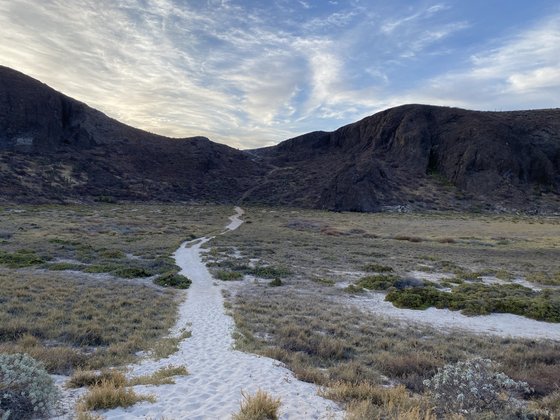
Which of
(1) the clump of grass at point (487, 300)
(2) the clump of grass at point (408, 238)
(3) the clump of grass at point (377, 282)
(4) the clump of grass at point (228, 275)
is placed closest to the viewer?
(1) the clump of grass at point (487, 300)

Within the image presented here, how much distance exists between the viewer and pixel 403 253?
32.6 metres

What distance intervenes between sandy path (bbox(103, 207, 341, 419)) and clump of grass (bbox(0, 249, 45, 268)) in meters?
13.4

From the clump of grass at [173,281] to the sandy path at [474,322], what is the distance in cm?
822

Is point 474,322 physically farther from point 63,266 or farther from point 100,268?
point 63,266

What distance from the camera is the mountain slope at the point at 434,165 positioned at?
89.9 metres

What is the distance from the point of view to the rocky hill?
85.6 meters

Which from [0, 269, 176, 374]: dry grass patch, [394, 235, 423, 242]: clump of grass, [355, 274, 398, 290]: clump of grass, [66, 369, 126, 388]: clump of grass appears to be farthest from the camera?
[394, 235, 423, 242]: clump of grass

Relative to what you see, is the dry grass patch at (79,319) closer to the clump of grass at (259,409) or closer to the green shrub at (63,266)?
the green shrub at (63,266)

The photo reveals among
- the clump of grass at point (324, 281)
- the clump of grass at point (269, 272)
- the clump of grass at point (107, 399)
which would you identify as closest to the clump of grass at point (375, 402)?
the clump of grass at point (107, 399)

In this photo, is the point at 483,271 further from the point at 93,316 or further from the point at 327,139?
the point at 327,139

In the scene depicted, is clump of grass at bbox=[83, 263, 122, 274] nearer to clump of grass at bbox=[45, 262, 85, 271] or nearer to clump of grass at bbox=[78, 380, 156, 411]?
clump of grass at bbox=[45, 262, 85, 271]

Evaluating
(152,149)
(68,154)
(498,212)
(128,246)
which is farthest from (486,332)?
(152,149)

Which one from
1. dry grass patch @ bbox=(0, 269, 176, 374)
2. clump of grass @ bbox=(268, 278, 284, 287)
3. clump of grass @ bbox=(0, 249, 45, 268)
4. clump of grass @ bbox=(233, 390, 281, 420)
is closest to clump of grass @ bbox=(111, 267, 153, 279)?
dry grass patch @ bbox=(0, 269, 176, 374)

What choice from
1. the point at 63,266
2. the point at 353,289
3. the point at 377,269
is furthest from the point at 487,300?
the point at 63,266
